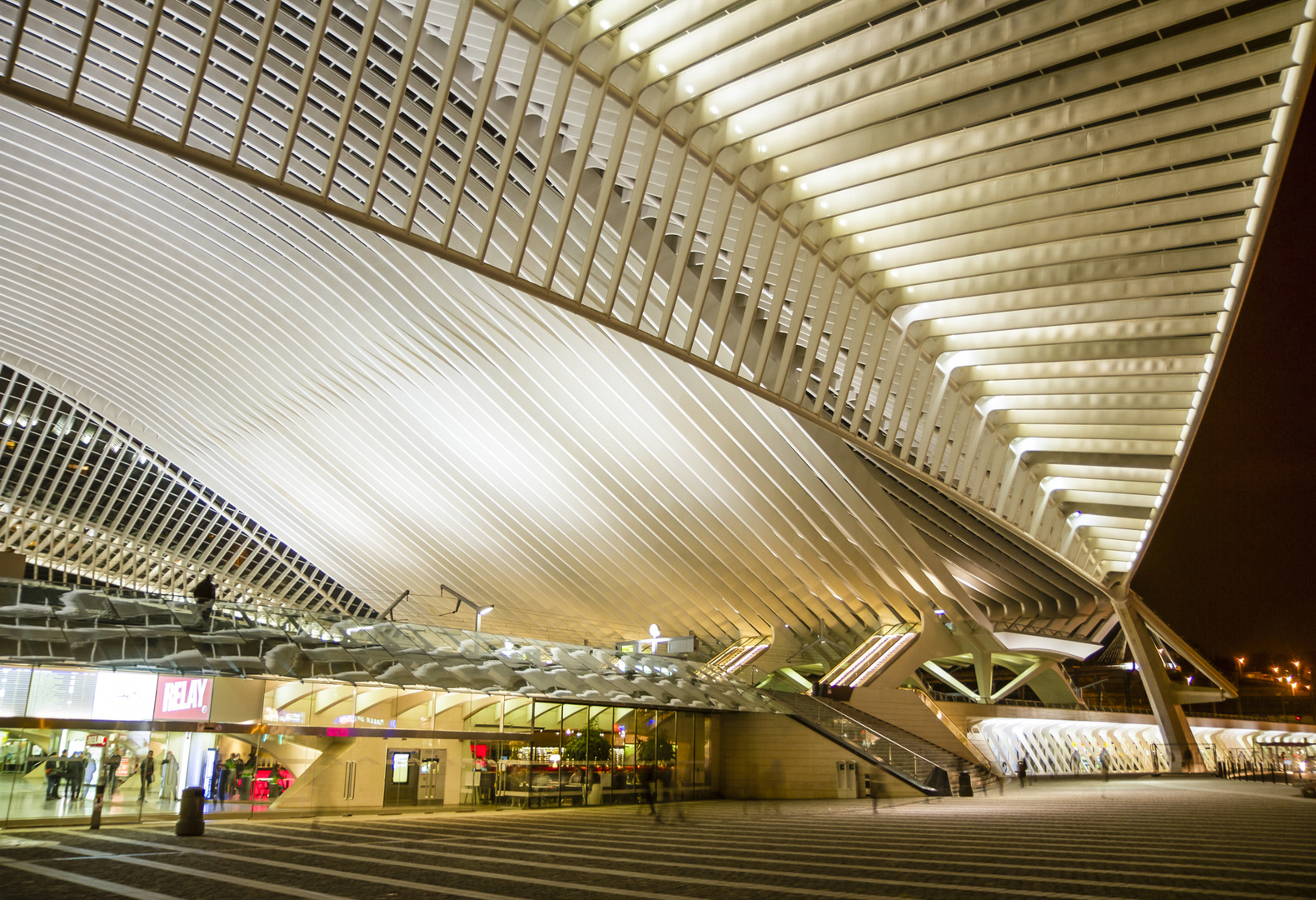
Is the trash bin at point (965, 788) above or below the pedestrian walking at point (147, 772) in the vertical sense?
below

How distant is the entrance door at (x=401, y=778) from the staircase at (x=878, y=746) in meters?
11.3

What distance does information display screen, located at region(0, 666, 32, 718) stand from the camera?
12.9 meters

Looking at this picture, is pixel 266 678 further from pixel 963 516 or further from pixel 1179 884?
pixel 963 516

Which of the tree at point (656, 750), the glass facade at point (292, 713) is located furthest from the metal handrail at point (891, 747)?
the glass facade at point (292, 713)

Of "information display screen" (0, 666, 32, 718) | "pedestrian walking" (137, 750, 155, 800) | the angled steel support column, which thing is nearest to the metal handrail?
the angled steel support column

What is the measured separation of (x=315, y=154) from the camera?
60.8 ft

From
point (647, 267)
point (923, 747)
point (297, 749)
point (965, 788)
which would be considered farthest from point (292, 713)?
point (923, 747)

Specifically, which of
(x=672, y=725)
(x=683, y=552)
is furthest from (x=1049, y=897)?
(x=683, y=552)

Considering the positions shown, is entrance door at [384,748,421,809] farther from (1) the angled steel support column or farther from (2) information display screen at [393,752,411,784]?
(1) the angled steel support column

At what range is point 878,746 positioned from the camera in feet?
82.5

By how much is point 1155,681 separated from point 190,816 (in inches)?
1460

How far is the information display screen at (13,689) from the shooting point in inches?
509

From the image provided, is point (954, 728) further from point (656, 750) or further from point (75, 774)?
point (75, 774)

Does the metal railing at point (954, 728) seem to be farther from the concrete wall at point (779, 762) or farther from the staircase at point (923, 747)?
the concrete wall at point (779, 762)
